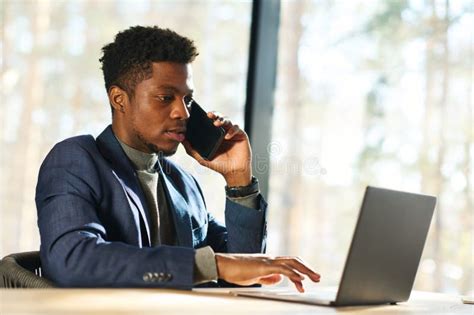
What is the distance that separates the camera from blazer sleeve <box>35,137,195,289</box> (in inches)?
76.9

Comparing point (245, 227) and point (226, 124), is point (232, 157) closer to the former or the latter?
point (226, 124)

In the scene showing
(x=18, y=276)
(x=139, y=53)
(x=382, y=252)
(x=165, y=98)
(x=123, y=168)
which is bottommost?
(x=18, y=276)

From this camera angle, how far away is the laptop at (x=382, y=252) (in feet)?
5.99

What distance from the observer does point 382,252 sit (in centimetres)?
193

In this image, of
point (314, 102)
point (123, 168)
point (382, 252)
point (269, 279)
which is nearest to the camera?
point (382, 252)

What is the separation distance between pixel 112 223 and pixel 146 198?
0.91ft

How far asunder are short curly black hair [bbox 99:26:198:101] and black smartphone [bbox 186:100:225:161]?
0.17m

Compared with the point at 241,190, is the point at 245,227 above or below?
below

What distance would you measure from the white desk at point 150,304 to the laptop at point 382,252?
4cm

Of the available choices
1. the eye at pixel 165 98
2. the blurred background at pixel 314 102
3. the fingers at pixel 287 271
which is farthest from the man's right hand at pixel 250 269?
the blurred background at pixel 314 102

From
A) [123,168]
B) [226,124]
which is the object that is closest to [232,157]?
[226,124]

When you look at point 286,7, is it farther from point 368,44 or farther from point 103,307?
point 103,307

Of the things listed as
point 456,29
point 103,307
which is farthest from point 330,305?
point 456,29

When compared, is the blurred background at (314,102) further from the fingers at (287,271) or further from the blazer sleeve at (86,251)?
the fingers at (287,271)
